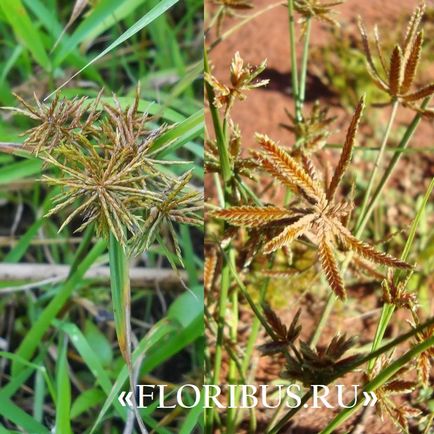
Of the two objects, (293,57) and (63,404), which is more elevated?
(293,57)

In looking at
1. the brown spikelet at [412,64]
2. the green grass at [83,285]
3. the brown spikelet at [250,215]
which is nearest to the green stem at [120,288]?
the green grass at [83,285]

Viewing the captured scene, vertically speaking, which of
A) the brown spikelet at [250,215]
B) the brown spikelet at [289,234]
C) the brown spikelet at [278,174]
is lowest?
the brown spikelet at [289,234]

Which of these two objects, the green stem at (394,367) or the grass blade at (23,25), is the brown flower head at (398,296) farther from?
the grass blade at (23,25)

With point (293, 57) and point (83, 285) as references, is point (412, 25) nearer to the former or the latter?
point (293, 57)

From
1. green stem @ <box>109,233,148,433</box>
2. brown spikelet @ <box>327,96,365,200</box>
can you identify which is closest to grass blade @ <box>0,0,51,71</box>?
green stem @ <box>109,233,148,433</box>

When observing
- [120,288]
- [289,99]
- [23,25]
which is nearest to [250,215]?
[120,288]

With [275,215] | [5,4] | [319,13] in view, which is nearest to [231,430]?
[275,215]
